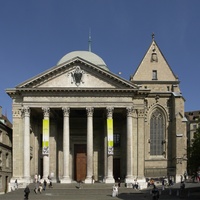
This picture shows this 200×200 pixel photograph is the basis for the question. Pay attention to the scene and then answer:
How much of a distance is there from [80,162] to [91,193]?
1634cm

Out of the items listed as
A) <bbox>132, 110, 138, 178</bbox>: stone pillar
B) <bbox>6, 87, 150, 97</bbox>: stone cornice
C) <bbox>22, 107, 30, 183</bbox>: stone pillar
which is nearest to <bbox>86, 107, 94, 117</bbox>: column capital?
<bbox>6, 87, 150, 97</bbox>: stone cornice

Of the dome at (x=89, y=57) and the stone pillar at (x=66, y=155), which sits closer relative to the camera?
the stone pillar at (x=66, y=155)

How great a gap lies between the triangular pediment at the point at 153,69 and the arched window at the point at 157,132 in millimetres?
6769

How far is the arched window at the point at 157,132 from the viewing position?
7419 centimetres

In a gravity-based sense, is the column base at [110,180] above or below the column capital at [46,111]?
below

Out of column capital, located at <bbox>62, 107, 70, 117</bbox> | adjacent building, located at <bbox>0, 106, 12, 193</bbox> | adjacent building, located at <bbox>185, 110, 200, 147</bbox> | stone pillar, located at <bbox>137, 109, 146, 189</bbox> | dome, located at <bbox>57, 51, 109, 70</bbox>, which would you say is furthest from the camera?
adjacent building, located at <bbox>185, 110, 200, 147</bbox>

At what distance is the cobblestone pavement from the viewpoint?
1887 inches

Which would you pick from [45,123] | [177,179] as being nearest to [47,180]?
[45,123]

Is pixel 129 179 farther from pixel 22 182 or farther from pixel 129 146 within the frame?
pixel 22 182

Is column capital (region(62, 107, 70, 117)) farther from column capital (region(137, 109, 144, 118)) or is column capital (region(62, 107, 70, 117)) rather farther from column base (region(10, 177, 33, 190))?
column capital (region(137, 109, 144, 118))

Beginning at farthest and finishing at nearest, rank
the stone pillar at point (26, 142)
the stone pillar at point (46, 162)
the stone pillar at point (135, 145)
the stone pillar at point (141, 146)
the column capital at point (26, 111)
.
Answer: the stone pillar at point (135, 145)
the stone pillar at point (141, 146)
the column capital at point (26, 111)
the stone pillar at point (26, 142)
the stone pillar at point (46, 162)

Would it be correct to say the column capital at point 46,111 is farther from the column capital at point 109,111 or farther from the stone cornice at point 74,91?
the column capital at point 109,111

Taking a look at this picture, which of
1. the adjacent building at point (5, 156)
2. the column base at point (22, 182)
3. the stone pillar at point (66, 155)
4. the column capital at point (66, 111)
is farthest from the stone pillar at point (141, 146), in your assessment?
the adjacent building at point (5, 156)

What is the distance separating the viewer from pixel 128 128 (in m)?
61.8
